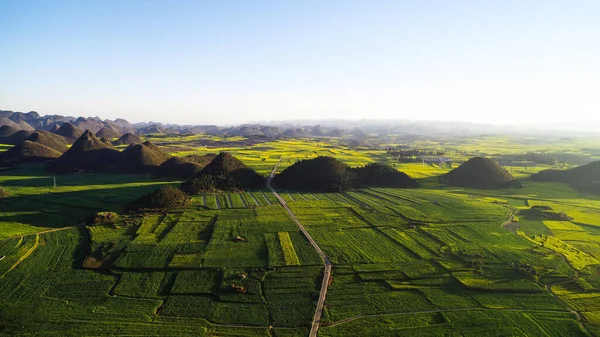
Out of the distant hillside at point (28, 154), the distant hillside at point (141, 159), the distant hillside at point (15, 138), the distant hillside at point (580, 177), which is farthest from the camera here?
the distant hillside at point (15, 138)

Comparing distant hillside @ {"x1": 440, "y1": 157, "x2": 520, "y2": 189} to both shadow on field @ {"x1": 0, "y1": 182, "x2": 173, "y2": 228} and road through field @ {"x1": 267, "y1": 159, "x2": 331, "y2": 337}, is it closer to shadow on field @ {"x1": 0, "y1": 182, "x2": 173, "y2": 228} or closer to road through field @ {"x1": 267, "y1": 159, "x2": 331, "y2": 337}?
road through field @ {"x1": 267, "y1": 159, "x2": 331, "y2": 337}

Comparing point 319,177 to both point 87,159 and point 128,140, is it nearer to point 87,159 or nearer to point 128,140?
point 87,159

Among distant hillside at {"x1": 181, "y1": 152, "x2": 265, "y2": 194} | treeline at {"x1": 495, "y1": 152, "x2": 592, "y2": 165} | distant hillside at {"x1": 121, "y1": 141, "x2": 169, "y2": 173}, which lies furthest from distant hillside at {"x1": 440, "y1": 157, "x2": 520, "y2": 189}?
distant hillside at {"x1": 121, "y1": 141, "x2": 169, "y2": 173}

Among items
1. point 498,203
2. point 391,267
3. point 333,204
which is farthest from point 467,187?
point 391,267

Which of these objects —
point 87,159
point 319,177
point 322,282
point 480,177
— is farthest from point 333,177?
point 87,159

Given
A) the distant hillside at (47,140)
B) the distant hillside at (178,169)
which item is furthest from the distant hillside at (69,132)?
the distant hillside at (178,169)

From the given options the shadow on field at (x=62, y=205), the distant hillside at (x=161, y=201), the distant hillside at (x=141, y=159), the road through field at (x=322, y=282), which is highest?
the distant hillside at (x=141, y=159)

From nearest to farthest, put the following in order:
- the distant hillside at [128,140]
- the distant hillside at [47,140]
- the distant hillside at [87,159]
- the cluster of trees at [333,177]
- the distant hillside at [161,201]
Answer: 1. the distant hillside at [161,201]
2. the cluster of trees at [333,177]
3. the distant hillside at [87,159]
4. the distant hillside at [47,140]
5. the distant hillside at [128,140]

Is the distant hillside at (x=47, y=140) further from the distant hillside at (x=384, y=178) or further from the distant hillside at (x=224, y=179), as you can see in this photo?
the distant hillside at (x=384, y=178)
